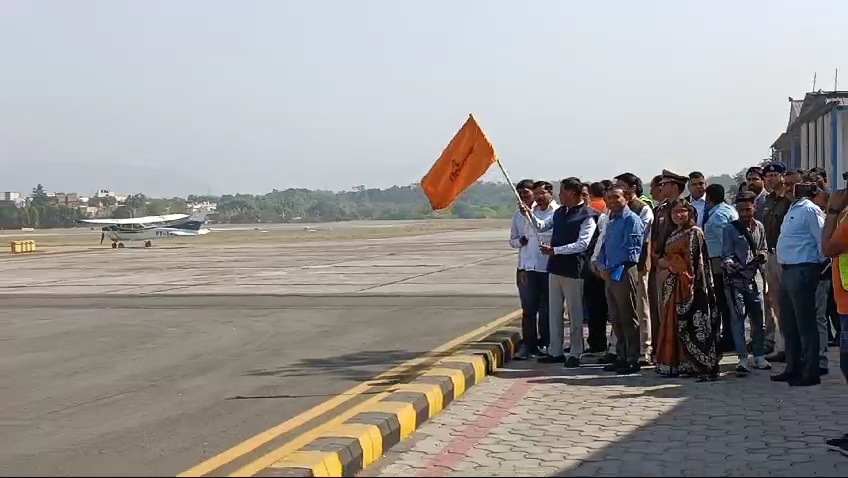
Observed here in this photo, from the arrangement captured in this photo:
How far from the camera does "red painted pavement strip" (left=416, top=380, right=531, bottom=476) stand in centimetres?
605

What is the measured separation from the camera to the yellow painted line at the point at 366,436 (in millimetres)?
6138

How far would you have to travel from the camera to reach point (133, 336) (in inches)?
504

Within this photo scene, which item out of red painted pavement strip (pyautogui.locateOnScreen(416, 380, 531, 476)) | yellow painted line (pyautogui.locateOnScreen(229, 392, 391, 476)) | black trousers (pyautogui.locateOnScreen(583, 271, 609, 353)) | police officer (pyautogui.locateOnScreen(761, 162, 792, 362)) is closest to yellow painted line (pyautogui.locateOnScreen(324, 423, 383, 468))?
yellow painted line (pyautogui.locateOnScreen(229, 392, 391, 476))

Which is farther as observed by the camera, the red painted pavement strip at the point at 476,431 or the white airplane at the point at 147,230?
the white airplane at the point at 147,230

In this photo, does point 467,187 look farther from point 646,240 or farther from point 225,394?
point 225,394

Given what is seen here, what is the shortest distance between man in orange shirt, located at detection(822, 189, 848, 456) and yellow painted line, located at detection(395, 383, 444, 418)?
109 inches

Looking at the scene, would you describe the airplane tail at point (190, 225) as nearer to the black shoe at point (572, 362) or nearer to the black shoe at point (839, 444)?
the black shoe at point (572, 362)

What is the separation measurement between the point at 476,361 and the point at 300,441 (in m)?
3.26

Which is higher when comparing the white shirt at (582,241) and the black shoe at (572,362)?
the white shirt at (582,241)

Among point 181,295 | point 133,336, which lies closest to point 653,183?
point 133,336

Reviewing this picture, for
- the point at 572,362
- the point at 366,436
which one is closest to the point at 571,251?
the point at 572,362

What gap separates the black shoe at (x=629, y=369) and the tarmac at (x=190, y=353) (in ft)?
6.97

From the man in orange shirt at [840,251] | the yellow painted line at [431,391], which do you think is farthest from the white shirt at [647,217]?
the yellow painted line at [431,391]

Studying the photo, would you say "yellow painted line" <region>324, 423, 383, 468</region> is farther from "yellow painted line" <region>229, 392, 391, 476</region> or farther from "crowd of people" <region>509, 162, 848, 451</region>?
"crowd of people" <region>509, 162, 848, 451</region>
